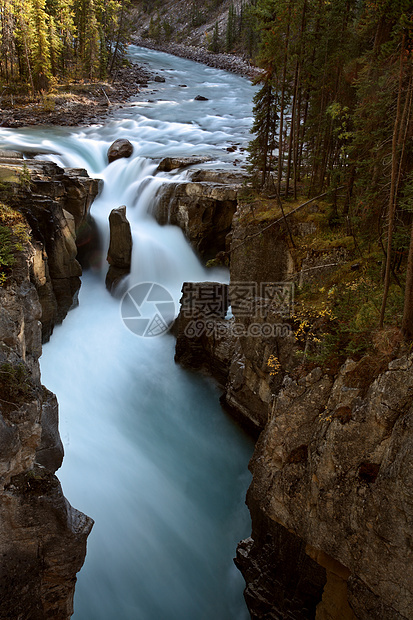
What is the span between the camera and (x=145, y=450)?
11.4 meters

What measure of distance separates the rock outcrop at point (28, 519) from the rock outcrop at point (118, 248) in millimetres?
9863

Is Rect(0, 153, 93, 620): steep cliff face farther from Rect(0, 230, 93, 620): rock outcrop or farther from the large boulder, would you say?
the large boulder

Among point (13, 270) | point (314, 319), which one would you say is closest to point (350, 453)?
point (314, 319)

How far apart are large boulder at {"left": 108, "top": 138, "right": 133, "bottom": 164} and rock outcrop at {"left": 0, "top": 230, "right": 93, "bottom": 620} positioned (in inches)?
729

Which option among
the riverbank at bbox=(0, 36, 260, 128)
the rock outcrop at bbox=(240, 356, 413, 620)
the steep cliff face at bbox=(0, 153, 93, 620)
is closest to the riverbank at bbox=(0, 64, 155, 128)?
the riverbank at bbox=(0, 36, 260, 128)

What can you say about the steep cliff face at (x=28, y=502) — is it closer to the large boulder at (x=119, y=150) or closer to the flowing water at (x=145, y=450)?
the flowing water at (x=145, y=450)

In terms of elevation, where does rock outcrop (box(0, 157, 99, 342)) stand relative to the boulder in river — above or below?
below

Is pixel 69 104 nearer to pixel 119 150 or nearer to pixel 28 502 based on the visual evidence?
pixel 119 150

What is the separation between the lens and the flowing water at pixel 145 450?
876 centimetres

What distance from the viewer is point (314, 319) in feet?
27.3

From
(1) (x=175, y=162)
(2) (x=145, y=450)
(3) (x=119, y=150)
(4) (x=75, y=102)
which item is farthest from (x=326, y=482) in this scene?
(4) (x=75, y=102)

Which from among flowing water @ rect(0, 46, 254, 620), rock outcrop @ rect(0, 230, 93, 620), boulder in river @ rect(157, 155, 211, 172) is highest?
boulder in river @ rect(157, 155, 211, 172)

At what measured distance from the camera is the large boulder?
23266mm

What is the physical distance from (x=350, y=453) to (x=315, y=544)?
5.86 ft
